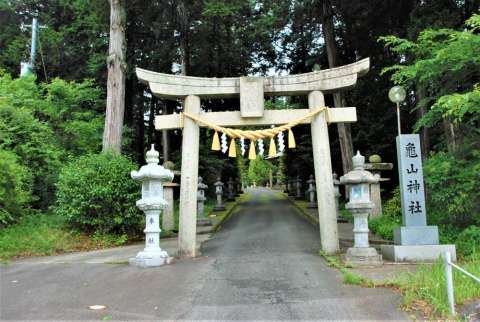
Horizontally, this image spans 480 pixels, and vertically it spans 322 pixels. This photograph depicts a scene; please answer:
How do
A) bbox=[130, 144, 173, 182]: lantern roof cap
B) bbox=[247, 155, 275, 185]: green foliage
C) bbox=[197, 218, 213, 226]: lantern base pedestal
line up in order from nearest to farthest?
1. bbox=[130, 144, 173, 182]: lantern roof cap
2. bbox=[197, 218, 213, 226]: lantern base pedestal
3. bbox=[247, 155, 275, 185]: green foliage

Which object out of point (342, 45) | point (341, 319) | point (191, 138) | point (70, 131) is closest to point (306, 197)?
point (342, 45)

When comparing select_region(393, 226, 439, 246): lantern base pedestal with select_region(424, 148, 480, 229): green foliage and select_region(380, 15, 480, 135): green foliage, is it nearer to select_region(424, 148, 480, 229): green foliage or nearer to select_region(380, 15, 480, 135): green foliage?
select_region(424, 148, 480, 229): green foliage

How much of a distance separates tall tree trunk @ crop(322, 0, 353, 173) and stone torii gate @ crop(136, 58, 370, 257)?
8.23 meters

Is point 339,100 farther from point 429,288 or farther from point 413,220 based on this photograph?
point 429,288

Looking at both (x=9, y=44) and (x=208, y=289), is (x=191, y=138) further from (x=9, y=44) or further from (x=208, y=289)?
→ (x=9, y=44)

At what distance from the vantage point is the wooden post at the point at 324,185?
9.52 metres

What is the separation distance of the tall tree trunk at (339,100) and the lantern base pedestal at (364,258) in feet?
32.2

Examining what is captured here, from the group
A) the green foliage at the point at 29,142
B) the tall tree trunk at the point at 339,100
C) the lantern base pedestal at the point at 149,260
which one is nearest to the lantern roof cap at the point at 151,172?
the lantern base pedestal at the point at 149,260

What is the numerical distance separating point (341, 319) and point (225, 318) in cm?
141

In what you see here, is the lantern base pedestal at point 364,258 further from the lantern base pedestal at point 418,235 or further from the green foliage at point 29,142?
the green foliage at point 29,142

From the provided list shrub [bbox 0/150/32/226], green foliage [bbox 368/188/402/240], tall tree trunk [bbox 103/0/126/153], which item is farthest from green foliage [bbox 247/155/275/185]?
shrub [bbox 0/150/32/226]

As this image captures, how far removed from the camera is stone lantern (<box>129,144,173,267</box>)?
8.52 meters

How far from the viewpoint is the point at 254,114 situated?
9.68m

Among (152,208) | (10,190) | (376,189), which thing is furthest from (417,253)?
(10,190)
